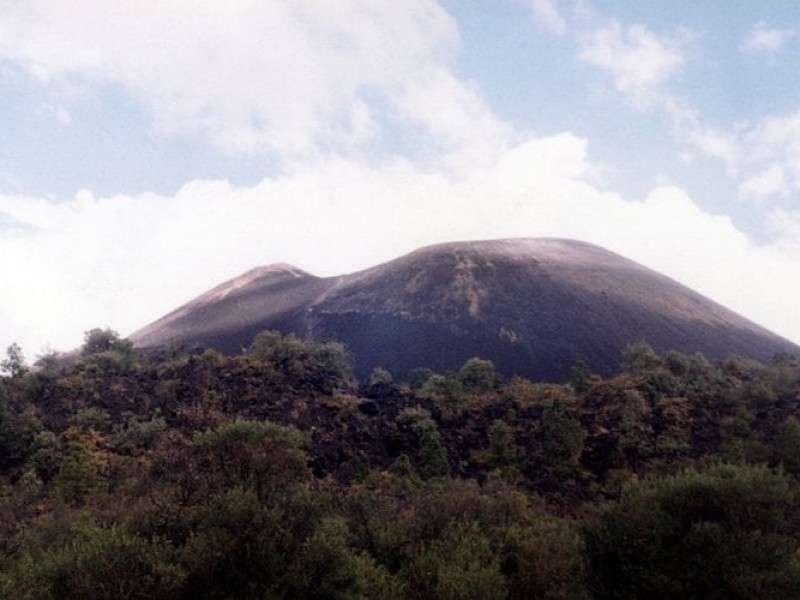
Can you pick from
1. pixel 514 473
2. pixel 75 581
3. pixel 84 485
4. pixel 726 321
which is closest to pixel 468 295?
pixel 726 321

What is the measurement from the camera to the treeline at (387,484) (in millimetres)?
17922

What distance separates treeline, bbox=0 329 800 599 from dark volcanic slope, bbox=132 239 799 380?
75.9 ft

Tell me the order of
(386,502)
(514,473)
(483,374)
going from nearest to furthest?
(386,502) → (514,473) → (483,374)

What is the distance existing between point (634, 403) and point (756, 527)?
886 inches

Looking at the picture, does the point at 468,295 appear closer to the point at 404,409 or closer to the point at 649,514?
the point at 404,409

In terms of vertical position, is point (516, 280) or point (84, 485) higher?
point (516, 280)

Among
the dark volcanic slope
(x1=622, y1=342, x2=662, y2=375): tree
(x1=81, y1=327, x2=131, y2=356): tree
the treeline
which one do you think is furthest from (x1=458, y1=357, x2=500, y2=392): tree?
(x1=81, y1=327, x2=131, y2=356): tree

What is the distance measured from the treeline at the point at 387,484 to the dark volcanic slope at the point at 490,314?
23.1m

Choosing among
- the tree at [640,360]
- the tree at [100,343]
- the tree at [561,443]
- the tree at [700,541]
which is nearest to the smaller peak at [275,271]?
the tree at [100,343]

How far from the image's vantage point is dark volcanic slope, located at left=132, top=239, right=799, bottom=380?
254 feet

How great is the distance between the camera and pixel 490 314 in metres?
85.4

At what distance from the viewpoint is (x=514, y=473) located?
1446 inches

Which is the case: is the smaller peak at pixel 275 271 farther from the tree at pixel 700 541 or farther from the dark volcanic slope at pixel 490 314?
the tree at pixel 700 541

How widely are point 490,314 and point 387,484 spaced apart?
5446 centimetres
